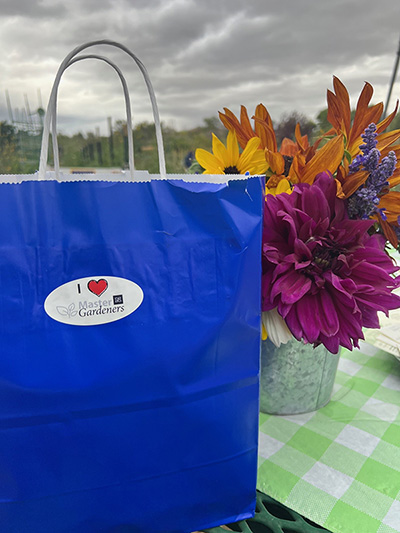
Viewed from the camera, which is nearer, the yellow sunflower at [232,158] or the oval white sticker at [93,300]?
the oval white sticker at [93,300]

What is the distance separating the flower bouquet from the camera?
0.35 m

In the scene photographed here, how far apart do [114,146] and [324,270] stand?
28.5 ft

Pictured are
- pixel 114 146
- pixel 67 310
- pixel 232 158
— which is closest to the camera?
pixel 67 310

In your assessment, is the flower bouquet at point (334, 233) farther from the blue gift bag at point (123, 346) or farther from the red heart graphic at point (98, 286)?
the red heart graphic at point (98, 286)

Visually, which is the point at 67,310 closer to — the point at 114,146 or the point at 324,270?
the point at 324,270

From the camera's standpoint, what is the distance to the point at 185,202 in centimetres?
33

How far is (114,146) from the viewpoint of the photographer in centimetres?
834

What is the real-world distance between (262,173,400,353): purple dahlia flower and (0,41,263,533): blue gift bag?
0.09ft

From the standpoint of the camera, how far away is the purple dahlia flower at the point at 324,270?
1.15 ft

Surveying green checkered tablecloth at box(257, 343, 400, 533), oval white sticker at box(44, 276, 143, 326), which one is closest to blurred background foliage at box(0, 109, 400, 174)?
oval white sticker at box(44, 276, 143, 326)

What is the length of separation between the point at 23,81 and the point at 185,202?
16.8 feet

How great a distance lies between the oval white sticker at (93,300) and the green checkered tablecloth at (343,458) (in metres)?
0.29

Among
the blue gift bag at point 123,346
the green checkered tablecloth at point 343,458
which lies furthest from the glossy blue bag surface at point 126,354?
the green checkered tablecloth at point 343,458

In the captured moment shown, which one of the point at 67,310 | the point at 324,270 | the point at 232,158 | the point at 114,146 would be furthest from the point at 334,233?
the point at 114,146
